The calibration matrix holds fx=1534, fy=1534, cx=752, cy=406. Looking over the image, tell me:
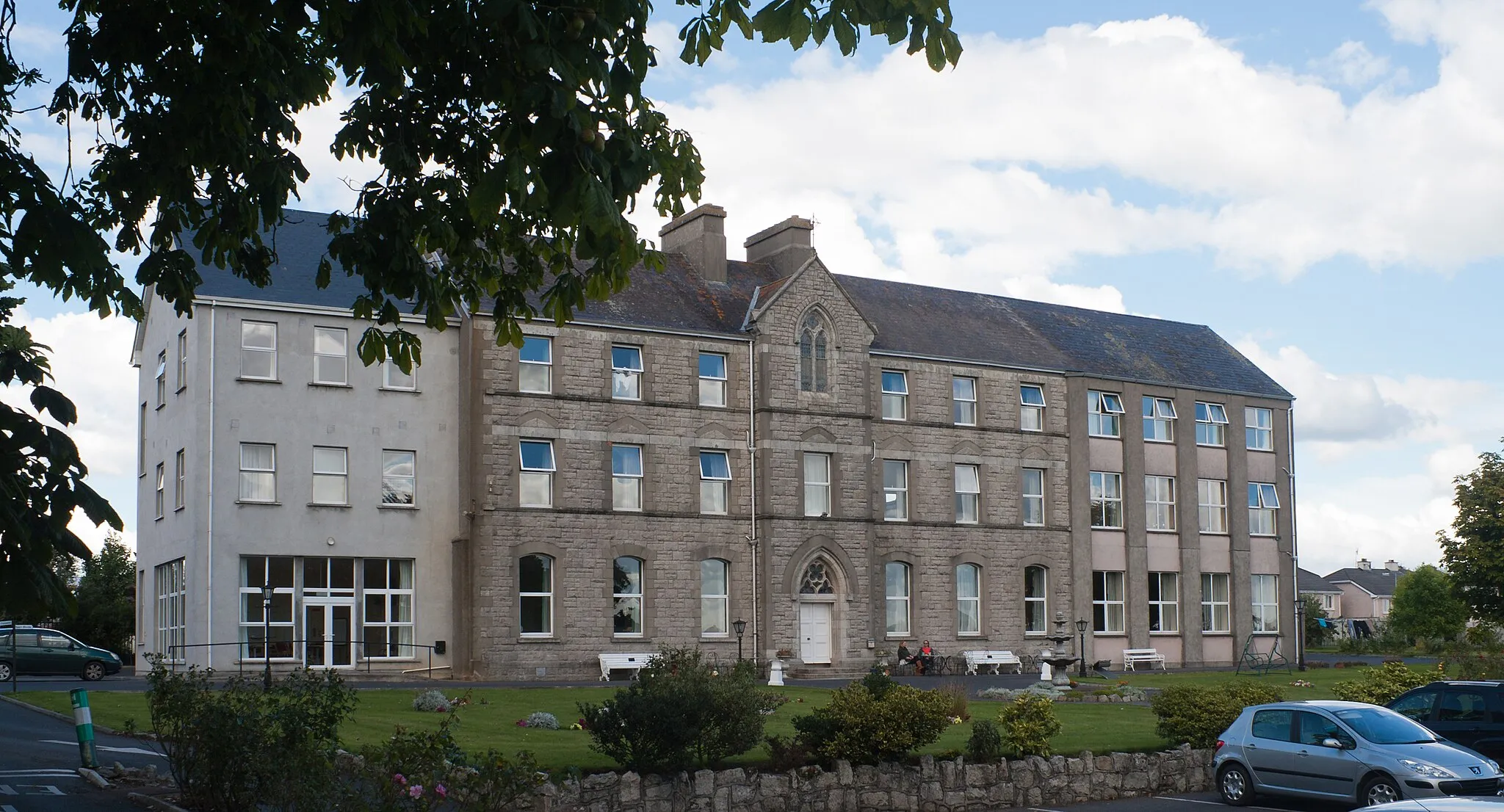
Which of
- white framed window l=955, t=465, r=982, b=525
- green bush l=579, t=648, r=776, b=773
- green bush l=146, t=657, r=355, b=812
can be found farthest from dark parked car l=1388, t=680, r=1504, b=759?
white framed window l=955, t=465, r=982, b=525

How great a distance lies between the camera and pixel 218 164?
11906mm

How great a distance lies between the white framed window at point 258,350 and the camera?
38.7 meters

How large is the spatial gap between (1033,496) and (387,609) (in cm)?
2076

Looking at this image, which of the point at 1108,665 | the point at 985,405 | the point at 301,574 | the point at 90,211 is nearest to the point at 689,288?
the point at 985,405

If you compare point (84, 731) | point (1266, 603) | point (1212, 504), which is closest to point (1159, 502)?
point (1212, 504)

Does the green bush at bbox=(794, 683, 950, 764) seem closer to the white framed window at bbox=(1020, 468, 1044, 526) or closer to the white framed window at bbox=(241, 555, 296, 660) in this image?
the white framed window at bbox=(241, 555, 296, 660)

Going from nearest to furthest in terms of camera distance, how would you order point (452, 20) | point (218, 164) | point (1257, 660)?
point (452, 20)
point (218, 164)
point (1257, 660)

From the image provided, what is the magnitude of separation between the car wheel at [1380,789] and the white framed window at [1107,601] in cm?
2993


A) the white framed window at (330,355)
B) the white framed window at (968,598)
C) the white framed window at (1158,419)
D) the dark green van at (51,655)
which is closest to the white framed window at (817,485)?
the white framed window at (968,598)

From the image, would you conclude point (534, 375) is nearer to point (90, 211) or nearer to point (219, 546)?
point (219, 546)

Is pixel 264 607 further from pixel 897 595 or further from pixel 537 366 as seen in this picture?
pixel 897 595

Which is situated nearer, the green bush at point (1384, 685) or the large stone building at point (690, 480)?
the green bush at point (1384, 685)

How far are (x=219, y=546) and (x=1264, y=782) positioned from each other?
86.4 feet

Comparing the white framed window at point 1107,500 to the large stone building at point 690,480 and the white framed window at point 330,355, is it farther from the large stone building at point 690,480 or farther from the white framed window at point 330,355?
the white framed window at point 330,355
